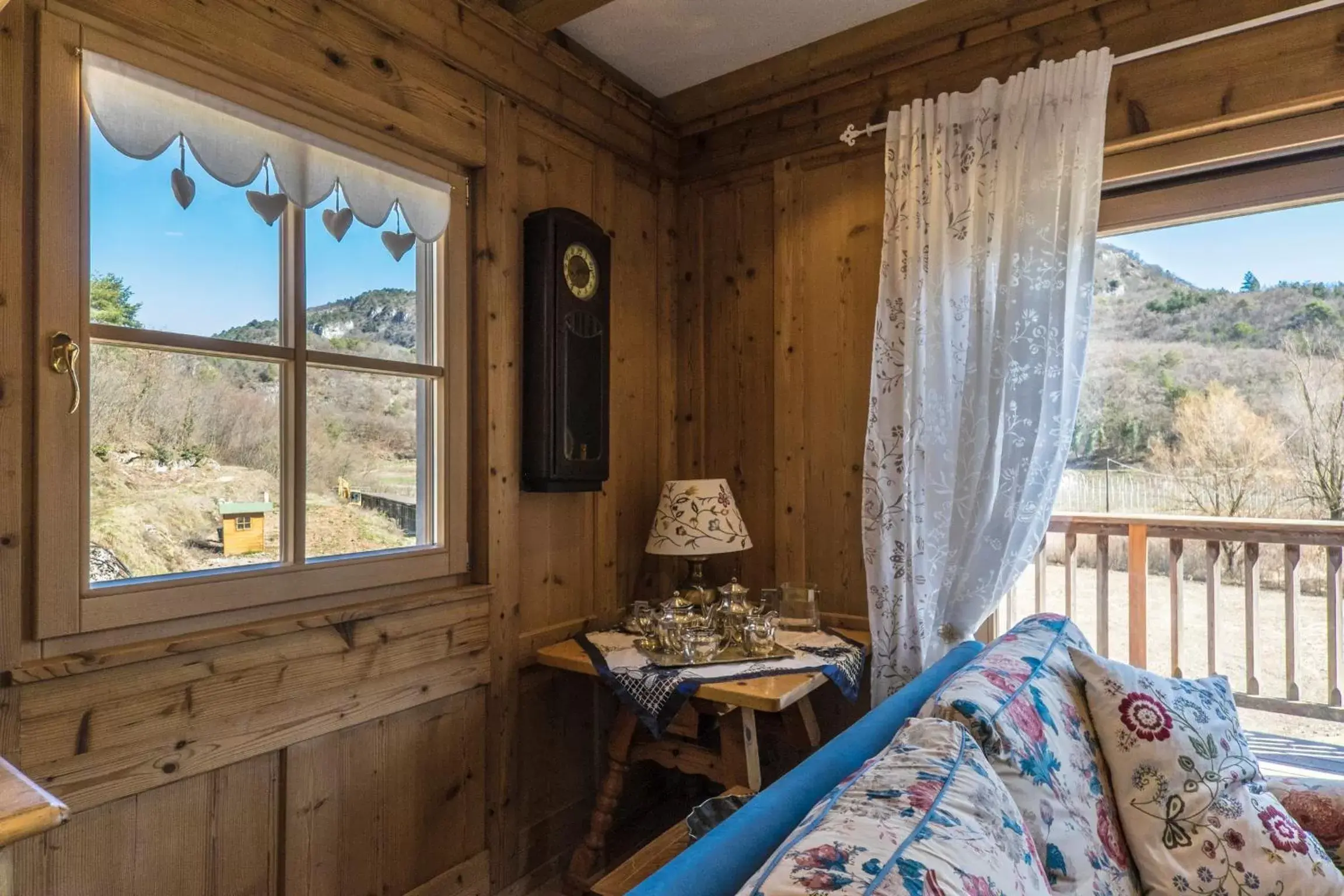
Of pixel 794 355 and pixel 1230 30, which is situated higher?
pixel 1230 30

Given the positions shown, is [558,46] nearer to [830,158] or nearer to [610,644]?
[830,158]

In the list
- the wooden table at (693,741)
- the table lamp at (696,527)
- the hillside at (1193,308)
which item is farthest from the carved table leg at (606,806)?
the hillside at (1193,308)

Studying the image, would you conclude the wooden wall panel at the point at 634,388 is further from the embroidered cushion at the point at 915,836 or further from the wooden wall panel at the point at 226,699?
the embroidered cushion at the point at 915,836

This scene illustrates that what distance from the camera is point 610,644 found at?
7.28 feet

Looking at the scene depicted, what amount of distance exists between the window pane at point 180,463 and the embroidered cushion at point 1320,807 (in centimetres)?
214

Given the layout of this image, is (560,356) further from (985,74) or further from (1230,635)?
(1230,635)

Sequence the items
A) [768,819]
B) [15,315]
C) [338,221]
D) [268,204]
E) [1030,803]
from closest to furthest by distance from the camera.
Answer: [768,819], [1030,803], [15,315], [268,204], [338,221]

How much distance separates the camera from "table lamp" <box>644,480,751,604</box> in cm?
237

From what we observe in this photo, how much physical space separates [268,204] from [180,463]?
2.00ft

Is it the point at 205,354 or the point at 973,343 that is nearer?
the point at 205,354

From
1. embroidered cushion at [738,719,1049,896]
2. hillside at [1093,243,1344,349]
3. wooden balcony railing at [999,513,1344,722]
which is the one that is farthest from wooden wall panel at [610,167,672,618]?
embroidered cushion at [738,719,1049,896]

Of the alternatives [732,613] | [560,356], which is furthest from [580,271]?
[732,613]

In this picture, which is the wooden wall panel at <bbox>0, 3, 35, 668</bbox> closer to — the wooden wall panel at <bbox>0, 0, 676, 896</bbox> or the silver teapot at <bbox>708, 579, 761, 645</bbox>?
the wooden wall panel at <bbox>0, 0, 676, 896</bbox>

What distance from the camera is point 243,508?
5.30 ft
